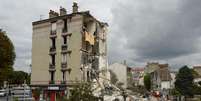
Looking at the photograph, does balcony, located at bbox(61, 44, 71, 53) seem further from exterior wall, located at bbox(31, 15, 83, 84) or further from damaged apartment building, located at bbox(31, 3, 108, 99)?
exterior wall, located at bbox(31, 15, 83, 84)

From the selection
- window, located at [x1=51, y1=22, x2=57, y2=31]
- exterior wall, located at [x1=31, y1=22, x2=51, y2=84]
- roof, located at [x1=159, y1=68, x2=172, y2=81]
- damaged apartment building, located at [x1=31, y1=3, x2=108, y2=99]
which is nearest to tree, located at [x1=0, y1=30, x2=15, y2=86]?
exterior wall, located at [x1=31, y1=22, x2=51, y2=84]

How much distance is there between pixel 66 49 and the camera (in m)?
54.1

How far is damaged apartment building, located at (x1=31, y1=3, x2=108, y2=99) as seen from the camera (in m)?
52.8

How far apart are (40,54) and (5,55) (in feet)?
26.6

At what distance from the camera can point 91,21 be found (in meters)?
55.9

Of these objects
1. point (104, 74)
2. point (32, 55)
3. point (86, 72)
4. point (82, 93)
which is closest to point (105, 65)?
point (104, 74)

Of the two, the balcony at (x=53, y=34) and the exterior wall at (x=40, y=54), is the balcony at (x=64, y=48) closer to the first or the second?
the balcony at (x=53, y=34)

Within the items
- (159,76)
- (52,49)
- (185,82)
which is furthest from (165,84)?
(52,49)

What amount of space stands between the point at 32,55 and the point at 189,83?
158 feet

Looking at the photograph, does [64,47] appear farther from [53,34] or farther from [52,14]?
[52,14]

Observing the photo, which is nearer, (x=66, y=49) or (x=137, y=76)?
(x=66, y=49)

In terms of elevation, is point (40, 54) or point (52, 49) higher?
point (52, 49)

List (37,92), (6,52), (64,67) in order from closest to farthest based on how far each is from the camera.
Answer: (6,52), (64,67), (37,92)

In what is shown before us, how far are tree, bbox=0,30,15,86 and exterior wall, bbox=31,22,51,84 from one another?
5592 millimetres
